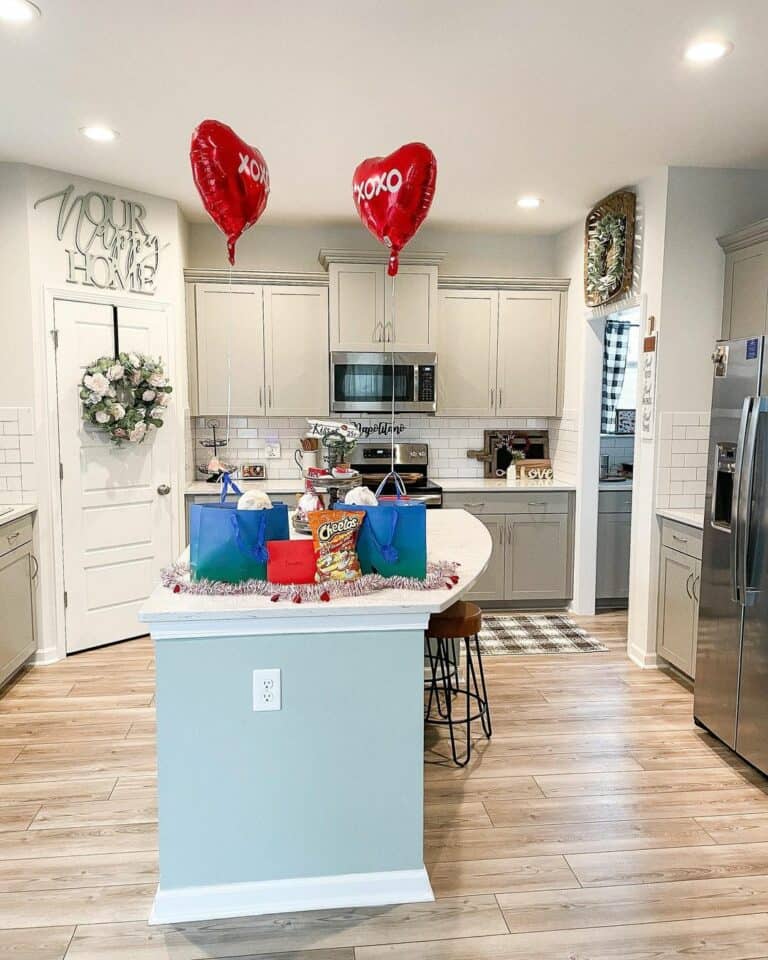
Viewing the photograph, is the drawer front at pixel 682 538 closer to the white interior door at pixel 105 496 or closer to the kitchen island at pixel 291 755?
the kitchen island at pixel 291 755

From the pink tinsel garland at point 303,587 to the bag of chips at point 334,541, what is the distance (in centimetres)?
3

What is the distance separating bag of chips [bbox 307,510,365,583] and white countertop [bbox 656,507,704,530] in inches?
87.6

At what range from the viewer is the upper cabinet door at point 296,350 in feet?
17.1

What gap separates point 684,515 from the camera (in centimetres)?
395

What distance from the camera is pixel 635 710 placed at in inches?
146

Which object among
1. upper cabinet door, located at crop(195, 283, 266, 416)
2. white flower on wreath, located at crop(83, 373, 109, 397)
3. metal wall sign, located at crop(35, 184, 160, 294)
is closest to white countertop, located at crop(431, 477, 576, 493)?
upper cabinet door, located at crop(195, 283, 266, 416)

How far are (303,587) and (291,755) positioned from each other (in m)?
0.50

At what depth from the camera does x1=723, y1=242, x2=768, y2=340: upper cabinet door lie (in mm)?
3674

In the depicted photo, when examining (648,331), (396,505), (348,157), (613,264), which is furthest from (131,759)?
(613,264)

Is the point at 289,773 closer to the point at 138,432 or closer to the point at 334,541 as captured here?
the point at 334,541

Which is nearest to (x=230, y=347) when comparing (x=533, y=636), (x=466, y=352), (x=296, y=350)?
(x=296, y=350)

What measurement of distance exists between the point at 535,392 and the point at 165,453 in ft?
8.95

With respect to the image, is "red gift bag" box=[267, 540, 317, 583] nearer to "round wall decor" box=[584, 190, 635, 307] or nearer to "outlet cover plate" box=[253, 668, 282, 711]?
"outlet cover plate" box=[253, 668, 282, 711]

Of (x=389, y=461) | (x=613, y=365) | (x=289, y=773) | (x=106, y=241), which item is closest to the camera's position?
(x=289, y=773)
